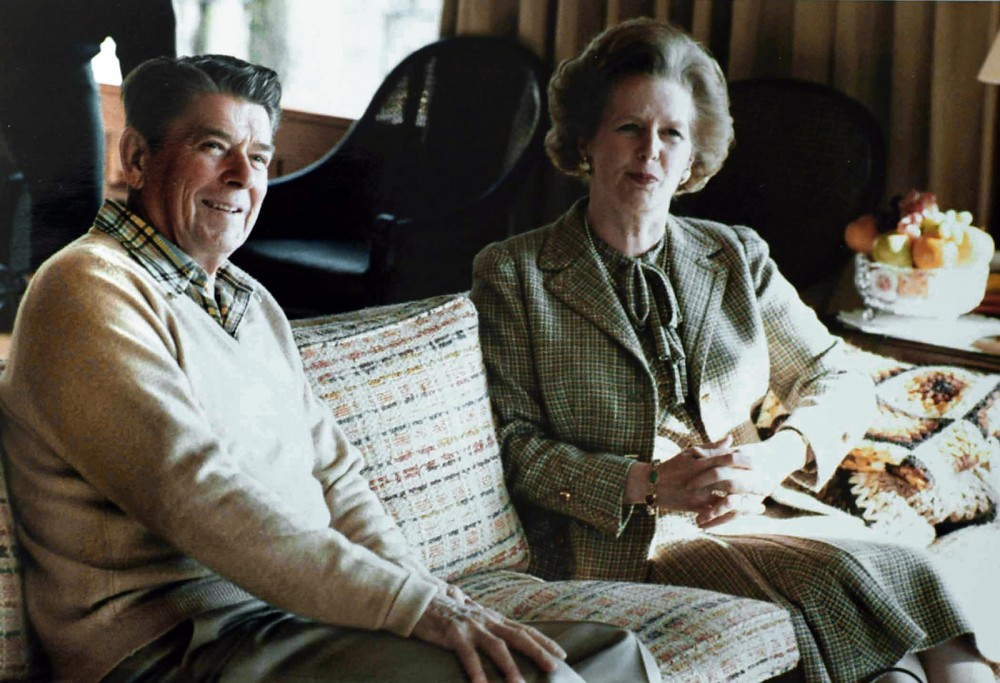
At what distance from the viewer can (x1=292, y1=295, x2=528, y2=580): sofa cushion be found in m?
1.51

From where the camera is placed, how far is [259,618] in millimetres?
1196

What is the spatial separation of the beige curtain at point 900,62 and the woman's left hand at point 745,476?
98 centimetres

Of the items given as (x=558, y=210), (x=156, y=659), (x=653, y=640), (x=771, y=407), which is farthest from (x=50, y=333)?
(x=558, y=210)

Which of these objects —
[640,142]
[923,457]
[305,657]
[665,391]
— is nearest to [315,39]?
[640,142]

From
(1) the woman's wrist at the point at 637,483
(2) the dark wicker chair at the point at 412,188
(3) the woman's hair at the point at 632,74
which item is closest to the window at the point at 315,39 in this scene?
(2) the dark wicker chair at the point at 412,188

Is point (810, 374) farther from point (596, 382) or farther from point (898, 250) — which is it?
point (898, 250)

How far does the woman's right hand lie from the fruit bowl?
693mm

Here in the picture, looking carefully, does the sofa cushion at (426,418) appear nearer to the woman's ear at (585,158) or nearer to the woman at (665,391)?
the woman at (665,391)

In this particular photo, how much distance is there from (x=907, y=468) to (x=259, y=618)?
3.35ft

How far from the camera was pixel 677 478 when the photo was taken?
1604 mm

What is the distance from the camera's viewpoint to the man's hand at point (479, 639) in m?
1.11

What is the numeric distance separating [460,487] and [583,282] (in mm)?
335

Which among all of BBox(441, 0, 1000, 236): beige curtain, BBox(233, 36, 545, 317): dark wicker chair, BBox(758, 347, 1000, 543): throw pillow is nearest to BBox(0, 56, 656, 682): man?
BBox(233, 36, 545, 317): dark wicker chair

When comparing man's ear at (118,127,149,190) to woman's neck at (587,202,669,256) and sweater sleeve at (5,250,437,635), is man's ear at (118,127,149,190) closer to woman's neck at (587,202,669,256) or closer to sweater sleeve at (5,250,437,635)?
sweater sleeve at (5,250,437,635)
